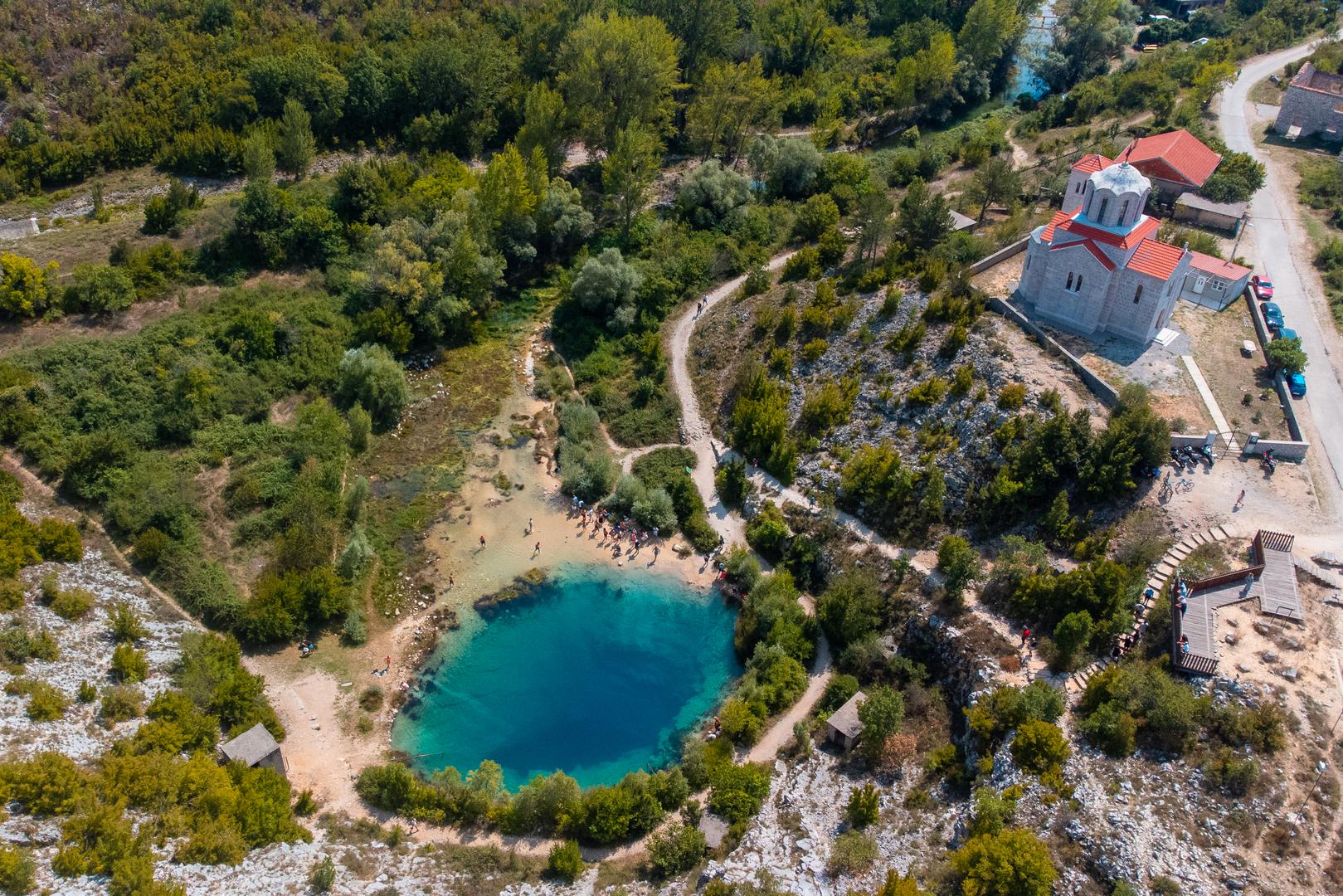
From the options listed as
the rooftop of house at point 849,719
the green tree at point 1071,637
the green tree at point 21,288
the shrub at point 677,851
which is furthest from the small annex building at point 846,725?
the green tree at point 21,288

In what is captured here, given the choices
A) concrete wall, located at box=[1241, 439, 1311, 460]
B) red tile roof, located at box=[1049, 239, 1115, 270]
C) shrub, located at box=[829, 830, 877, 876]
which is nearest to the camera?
shrub, located at box=[829, 830, 877, 876]

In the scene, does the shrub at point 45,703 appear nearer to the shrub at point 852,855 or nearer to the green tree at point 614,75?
the shrub at point 852,855

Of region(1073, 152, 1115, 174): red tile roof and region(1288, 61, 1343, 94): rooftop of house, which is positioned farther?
region(1288, 61, 1343, 94): rooftop of house

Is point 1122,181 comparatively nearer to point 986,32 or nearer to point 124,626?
point 986,32

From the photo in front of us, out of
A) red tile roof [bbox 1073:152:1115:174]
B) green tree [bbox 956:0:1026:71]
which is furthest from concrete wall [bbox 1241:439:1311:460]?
green tree [bbox 956:0:1026:71]

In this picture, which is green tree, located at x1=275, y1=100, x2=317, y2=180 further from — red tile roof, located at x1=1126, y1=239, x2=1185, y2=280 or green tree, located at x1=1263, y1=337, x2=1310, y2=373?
green tree, located at x1=1263, y1=337, x2=1310, y2=373
